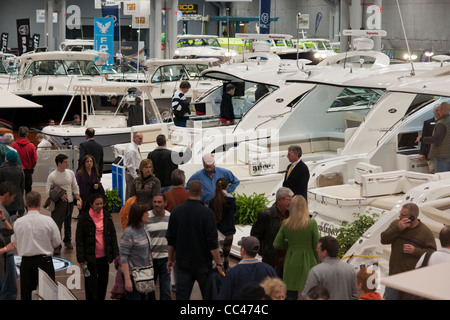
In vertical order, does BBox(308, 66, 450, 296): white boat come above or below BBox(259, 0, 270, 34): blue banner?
below

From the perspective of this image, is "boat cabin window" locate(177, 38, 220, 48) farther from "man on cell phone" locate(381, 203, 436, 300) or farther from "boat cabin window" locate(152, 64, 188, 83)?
"man on cell phone" locate(381, 203, 436, 300)

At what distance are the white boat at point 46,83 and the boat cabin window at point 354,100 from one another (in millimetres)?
8904

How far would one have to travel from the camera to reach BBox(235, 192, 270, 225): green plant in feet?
35.0

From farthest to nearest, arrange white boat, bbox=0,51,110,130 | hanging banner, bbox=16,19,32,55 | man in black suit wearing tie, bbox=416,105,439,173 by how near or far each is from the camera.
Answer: hanging banner, bbox=16,19,32,55 → white boat, bbox=0,51,110,130 → man in black suit wearing tie, bbox=416,105,439,173

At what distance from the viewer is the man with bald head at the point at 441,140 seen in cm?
1009

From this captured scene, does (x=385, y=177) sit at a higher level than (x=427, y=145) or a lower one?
lower

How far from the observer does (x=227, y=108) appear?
610 inches

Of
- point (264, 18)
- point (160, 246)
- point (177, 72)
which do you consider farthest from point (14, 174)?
point (264, 18)

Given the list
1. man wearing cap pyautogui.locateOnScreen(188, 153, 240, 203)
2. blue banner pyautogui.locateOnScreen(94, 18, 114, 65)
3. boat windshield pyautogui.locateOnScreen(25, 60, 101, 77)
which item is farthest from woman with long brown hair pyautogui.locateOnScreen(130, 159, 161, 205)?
blue banner pyautogui.locateOnScreen(94, 18, 114, 65)

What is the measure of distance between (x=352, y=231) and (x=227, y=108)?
22.6 feet

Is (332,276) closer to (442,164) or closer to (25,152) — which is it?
(442,164)

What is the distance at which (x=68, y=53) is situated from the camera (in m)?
21.4

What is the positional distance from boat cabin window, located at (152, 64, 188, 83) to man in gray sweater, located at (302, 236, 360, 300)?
15772 millimetres
